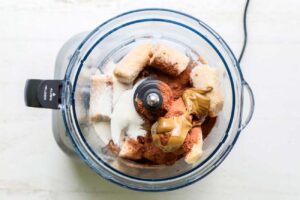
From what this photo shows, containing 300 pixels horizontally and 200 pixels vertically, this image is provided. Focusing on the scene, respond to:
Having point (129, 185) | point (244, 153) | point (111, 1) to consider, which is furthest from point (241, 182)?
point (111, 1)

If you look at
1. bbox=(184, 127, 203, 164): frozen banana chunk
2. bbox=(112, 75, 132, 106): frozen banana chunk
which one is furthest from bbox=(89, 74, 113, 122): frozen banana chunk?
bbox=(184, 127, 203, 164): frozen banana chunk

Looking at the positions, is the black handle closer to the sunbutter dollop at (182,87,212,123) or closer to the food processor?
the food processor

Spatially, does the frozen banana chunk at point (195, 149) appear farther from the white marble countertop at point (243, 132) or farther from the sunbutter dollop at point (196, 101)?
the white marble countertop at point (243, 132)

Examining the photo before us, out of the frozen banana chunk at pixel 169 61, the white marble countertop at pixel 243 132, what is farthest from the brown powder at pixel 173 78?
the white marble countertop at pixel 243 132

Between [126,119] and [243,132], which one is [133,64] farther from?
[243,132]

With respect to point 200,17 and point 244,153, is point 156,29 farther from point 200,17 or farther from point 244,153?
point 244,153

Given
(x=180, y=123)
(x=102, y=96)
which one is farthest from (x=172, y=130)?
(x=102, y=96)
